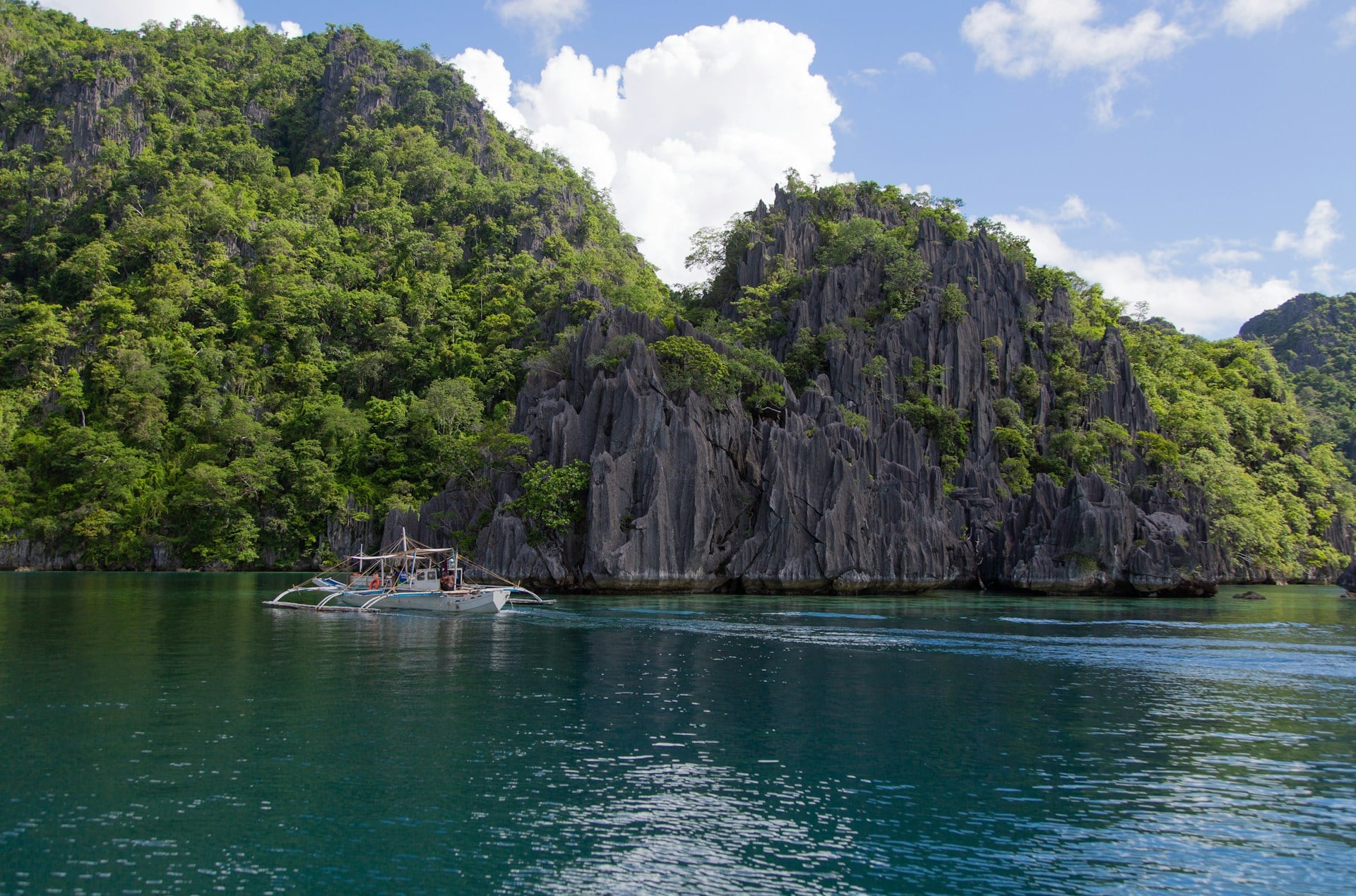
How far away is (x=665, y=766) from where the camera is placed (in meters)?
18.1

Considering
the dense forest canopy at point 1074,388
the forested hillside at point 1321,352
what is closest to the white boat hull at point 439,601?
the dense forest canopy at point 1074,388

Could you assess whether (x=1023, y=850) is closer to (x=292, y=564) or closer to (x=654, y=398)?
(x=654, y=398)

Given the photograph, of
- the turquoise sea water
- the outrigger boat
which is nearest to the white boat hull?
the outrigger boat

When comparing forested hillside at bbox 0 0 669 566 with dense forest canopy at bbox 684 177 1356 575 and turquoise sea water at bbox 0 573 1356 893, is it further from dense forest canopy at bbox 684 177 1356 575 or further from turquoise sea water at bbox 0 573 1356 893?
turquoise sea water at bbox 0 573 1356 893

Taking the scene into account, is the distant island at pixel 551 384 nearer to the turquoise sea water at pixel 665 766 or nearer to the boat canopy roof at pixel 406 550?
the boat canopy roof at pixel 406 550

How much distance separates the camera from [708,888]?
12430 mm

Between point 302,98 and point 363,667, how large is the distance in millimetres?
140871

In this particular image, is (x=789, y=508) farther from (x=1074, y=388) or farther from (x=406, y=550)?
(x=1074, y=388)

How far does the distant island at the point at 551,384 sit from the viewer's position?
65625mm

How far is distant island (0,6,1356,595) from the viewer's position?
215 ft

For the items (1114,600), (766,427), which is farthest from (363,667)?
(1114,600)

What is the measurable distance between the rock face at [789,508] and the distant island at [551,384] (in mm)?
271

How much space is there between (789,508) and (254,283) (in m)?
73.4

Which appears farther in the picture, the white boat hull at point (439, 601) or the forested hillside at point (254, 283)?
the forested hillside at point (254, 283)
